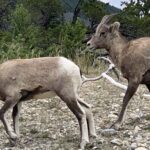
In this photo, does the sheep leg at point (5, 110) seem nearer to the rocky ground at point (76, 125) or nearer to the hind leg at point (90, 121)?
the rocky ground at point (76, 125)

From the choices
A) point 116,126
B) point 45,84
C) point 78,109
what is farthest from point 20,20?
point 78,109

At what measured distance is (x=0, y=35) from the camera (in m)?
22.0

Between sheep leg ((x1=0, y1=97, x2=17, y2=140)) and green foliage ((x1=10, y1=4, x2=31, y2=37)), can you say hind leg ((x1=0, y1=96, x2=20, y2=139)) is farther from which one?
green foliage ((x1=10, y1=4, x2=31, y2=37))

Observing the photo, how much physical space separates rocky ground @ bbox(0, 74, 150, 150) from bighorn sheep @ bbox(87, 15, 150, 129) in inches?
17.8

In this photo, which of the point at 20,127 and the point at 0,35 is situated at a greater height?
the point at 20,127

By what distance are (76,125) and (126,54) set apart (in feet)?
4.94

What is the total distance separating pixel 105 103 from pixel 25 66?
2.79m

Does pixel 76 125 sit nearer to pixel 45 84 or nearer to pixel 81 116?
pixel 81 116

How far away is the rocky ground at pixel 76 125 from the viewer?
824 centimetres

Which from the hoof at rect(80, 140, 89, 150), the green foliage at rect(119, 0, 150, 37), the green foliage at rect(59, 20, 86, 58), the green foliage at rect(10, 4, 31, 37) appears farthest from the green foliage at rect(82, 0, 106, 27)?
the hoof at rect(80, 140, 89, 150)

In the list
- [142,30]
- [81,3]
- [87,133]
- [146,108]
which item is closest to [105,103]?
[146,108]

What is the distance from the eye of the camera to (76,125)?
369 inches

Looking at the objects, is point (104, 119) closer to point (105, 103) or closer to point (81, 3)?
point (105, 103)

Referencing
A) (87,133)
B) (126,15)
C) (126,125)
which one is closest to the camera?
(87,133)
